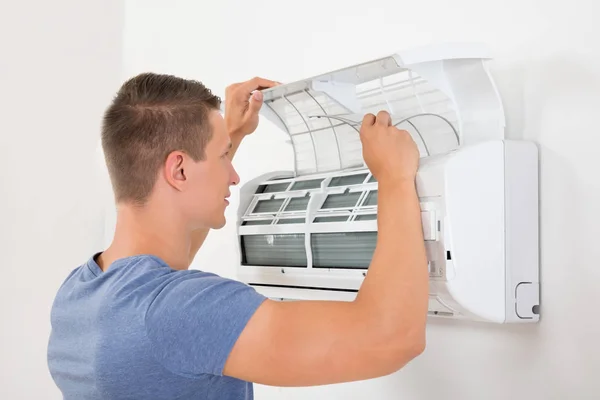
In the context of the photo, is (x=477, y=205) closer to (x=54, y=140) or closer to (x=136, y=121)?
(x=136, y=121)

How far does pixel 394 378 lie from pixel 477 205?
0.56 metres

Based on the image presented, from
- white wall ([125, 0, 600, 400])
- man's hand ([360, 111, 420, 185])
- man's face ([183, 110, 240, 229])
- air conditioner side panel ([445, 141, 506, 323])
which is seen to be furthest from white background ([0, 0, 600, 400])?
man's face ([183, 110, 240, 229])

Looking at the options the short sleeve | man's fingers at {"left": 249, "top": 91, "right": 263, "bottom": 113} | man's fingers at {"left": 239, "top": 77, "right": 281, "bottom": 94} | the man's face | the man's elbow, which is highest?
man's fingers at {"left": 239, "top": 77, "right": 281, "bottom": 94}

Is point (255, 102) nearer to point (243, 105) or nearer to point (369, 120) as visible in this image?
point (243, 105)

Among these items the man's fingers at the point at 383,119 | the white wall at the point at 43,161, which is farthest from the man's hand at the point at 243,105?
the white wall at the point at 43,161

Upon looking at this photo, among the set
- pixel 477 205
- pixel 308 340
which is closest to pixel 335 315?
pixel 308 340

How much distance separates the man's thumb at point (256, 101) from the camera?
69.1 inches

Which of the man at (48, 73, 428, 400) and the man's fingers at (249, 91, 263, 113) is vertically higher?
the man's fingers at (249, 91, 263, 113)

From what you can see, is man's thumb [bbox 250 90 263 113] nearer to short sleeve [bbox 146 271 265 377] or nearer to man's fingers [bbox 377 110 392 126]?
man's fingers [bbox 377 110 392 126]

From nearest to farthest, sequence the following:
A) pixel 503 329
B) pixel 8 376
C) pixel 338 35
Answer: pixel 503 329
pixel 338 35
pixel 8 376

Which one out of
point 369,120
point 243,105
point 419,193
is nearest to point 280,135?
point 243,105

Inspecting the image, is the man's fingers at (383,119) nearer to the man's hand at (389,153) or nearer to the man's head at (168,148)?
the man's hand at (389,153)

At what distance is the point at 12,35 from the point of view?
105 inches

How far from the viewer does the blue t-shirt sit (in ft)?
4.02
